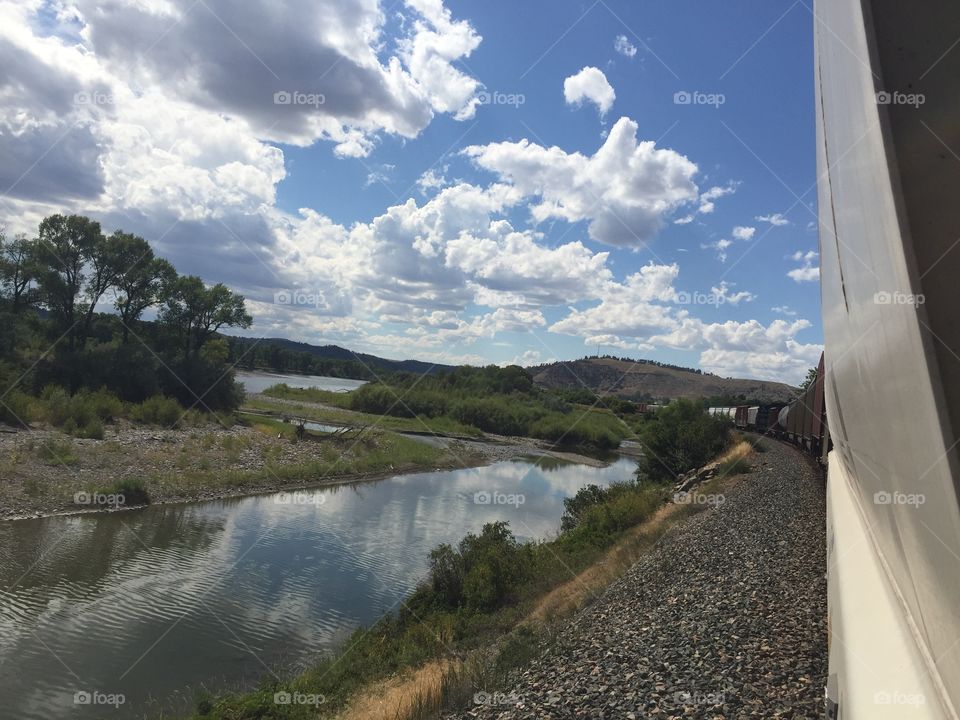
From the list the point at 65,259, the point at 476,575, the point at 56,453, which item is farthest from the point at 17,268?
the point at 476,575

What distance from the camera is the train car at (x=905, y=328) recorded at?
1.16 meters

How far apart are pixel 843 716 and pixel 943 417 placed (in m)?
1.29

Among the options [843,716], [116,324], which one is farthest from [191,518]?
[116,324]

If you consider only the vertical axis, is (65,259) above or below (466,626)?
above

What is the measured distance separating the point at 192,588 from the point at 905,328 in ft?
52.4

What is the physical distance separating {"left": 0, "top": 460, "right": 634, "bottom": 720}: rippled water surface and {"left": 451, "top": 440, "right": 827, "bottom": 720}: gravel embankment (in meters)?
5.96

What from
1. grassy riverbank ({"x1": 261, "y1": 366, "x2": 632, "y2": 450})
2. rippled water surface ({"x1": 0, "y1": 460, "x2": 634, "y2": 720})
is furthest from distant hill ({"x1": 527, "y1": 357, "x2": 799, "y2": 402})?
rippled water surface ({"x1": 0, "y1": 460, "x2": 634, "y2": 720})

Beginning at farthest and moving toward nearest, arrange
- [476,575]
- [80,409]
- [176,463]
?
[80,409]
[176,463]
[476,575]

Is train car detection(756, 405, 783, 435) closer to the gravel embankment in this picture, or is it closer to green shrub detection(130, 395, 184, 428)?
the gravel embankment

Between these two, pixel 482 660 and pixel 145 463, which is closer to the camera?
pixel 482 660

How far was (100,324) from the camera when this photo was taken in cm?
4219

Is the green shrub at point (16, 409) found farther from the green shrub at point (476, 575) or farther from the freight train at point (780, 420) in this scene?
the freight train at point (780, 420)

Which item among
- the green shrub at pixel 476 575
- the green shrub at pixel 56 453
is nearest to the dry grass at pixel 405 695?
the green shrub at pixel 476 575

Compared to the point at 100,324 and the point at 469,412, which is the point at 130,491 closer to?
the point at 100,324
